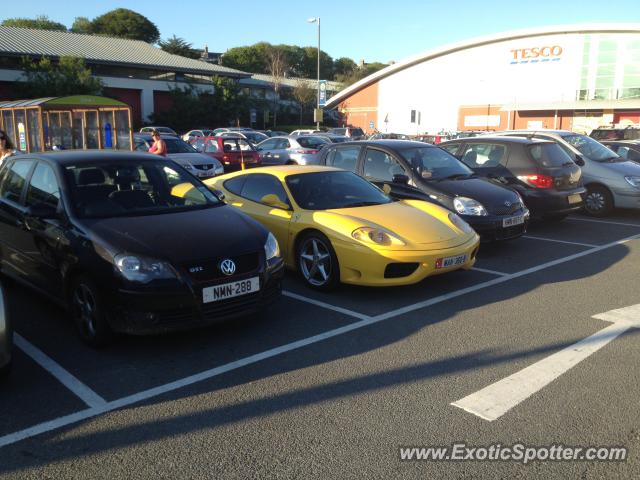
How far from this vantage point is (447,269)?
5.95 metres

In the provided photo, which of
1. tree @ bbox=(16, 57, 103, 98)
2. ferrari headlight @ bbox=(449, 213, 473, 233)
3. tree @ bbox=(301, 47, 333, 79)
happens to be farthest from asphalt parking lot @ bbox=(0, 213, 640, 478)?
tree @ bbox=(301, 47, 333, 79)

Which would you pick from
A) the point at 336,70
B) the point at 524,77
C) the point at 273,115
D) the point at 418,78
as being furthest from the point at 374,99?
the point at 336,70

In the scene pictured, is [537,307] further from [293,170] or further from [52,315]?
[52,315]

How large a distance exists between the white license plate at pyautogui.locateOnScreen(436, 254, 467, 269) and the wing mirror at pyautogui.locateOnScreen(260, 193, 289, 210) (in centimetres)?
186

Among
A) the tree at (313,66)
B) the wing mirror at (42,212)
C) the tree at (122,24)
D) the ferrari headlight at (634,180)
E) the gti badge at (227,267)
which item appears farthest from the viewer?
the tree at (313,66)

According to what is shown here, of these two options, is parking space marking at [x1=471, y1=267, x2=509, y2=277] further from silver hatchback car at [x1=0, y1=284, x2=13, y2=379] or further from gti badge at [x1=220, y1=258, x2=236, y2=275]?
silver hatchback car at [x1=0, y1=284, x2=13, y2=379]

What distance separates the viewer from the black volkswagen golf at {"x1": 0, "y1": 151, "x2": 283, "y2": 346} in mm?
4332

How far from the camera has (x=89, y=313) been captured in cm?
459

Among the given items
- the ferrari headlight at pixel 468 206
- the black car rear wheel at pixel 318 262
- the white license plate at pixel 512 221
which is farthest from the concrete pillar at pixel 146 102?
the black car rear wheel at pixel 318 262

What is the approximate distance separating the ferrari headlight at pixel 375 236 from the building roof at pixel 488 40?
50.2 m

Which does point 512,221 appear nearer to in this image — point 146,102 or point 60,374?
point 60,374

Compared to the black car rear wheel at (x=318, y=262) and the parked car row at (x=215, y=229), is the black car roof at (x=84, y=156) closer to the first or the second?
the parked car row at (x=215, y=229)

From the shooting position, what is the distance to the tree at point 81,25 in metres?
86.7

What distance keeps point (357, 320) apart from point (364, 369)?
3.68ft
